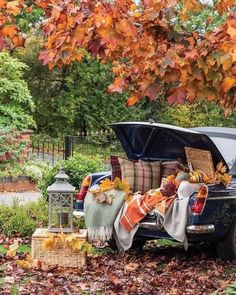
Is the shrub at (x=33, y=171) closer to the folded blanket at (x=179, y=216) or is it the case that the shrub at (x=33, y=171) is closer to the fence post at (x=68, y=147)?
the fence post at (x=68, y=147)

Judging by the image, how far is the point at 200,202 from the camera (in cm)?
730

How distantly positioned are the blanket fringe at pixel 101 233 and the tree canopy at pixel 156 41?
9.42 ft

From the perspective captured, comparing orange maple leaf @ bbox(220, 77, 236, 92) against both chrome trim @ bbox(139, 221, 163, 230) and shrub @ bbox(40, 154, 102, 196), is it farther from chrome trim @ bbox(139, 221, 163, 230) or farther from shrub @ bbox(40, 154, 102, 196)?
shrub @ bbox(40, 154, 102, 196)

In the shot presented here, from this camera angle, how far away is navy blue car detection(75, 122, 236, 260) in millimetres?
7367

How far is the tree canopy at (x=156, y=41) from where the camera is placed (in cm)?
444

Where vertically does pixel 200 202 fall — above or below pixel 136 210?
above

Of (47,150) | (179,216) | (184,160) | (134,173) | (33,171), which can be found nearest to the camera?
(179,216)

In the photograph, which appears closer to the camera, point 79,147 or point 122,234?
point 122,234

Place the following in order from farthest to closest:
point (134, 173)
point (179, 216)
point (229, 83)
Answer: point (134, 173), point (179, 216), point (229, 83)

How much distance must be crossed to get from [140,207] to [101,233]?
1.76 feet

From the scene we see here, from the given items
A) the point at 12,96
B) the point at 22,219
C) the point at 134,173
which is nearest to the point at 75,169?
the point at 22,219

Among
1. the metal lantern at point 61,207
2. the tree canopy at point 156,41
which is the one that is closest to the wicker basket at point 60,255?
the metal lantern at point 61,207

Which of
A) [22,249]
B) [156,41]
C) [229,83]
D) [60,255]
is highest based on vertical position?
[156,41]

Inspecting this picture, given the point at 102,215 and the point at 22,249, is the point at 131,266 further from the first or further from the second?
the point at 22,249
